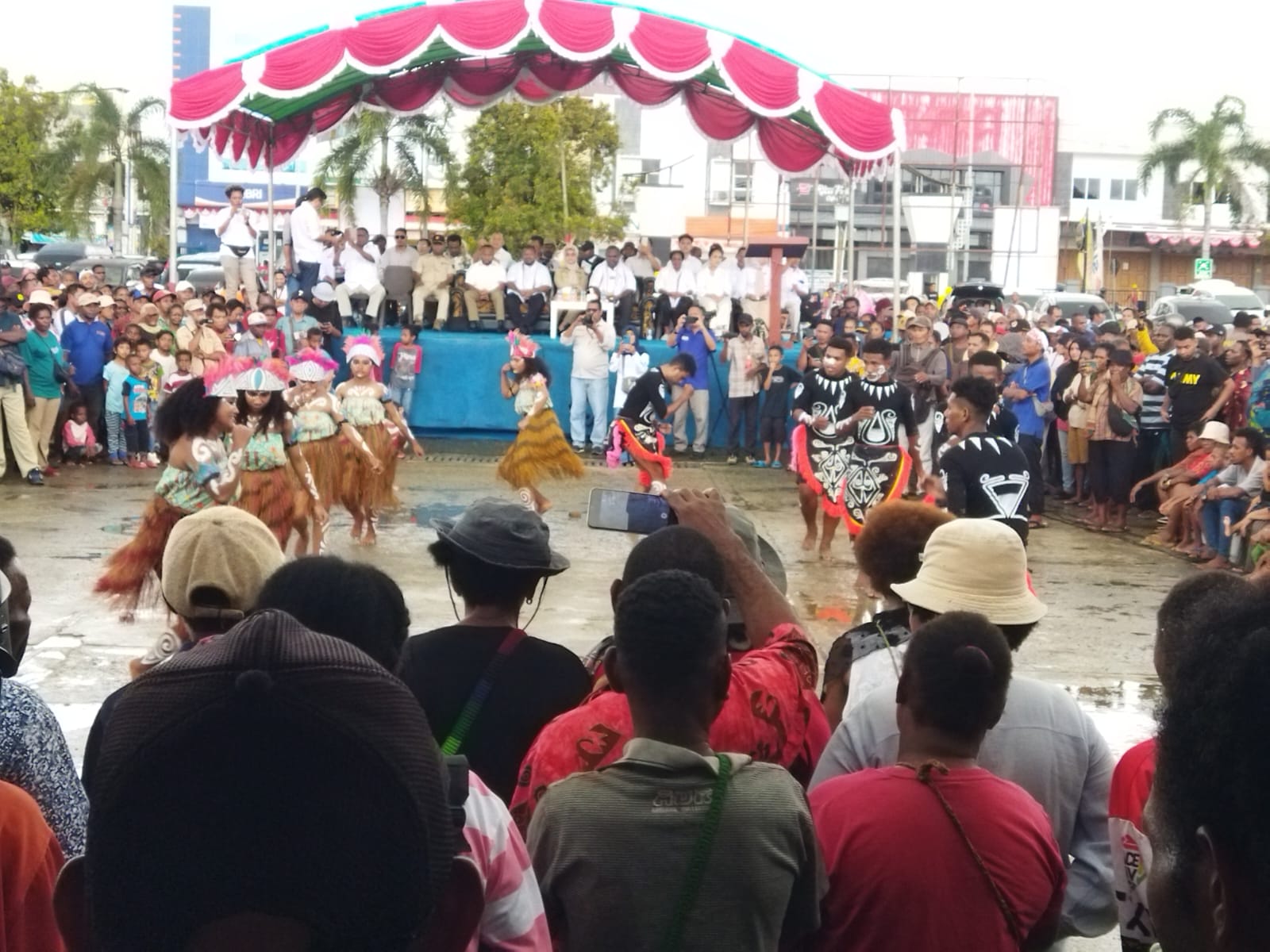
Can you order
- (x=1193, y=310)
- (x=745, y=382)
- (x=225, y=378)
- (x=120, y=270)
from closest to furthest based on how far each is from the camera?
1. (x=225, y=378)
2. (x=745, y=382)
3. (x=1193, y=310)
4. (x=120, y=270)

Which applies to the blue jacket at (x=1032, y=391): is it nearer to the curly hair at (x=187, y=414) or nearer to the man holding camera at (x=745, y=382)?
the man holding camera at (x=745, y=382)

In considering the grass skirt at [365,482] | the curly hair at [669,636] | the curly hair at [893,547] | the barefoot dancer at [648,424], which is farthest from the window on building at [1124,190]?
the curly hair at [669,636]

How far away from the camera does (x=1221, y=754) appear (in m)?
1.25

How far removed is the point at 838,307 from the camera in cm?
2089

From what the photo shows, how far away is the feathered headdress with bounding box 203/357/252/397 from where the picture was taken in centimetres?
812

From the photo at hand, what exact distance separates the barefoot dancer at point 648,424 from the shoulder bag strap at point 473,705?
7367 millimetres

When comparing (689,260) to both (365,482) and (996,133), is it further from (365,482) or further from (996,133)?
(996,133)

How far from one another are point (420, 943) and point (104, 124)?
4185cm

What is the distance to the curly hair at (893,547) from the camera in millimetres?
4285

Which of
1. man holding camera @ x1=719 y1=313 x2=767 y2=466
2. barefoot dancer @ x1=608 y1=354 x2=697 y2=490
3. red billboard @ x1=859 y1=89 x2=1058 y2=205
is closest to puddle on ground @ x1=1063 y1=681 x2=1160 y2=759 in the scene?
barefoot dancer @ x1=608 y1=354 x2=697 y2=490

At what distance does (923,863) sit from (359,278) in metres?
17.5

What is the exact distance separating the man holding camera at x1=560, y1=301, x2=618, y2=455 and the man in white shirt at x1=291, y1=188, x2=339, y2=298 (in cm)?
381

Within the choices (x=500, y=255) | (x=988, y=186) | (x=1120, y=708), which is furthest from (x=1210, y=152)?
(x=1120, y=708)

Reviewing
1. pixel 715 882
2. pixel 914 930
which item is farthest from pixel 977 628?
pixel 715 882
